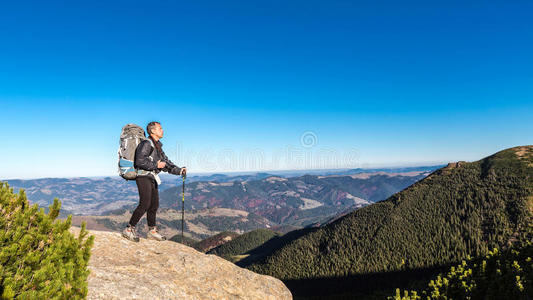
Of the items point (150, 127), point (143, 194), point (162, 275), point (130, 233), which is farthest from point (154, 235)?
point (150, 127)

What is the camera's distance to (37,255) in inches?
299

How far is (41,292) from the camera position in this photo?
6953 millimetres

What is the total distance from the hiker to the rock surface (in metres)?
1.35

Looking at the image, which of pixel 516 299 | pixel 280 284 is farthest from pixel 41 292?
pixel 516 299

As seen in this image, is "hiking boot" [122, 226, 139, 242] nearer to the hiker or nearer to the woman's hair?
the hiker

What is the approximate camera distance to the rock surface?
10211 mm

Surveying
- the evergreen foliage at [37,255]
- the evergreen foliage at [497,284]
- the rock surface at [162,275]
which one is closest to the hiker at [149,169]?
the rock surface at [162,275]

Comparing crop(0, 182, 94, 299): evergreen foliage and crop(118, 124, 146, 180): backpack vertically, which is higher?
crop(118, 124, 146, 180): backpack

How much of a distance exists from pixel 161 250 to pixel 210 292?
3926mm

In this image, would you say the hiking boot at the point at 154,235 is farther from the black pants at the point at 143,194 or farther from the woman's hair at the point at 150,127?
the woman's hair at the point at 150,127

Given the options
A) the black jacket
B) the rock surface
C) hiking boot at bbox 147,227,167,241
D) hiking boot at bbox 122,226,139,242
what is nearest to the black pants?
hiking boot at bbox 122,226,139,242

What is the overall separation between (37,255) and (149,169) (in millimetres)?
5852

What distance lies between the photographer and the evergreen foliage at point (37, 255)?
7.04 metres

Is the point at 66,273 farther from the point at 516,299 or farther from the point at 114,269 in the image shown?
the point at 516,299
